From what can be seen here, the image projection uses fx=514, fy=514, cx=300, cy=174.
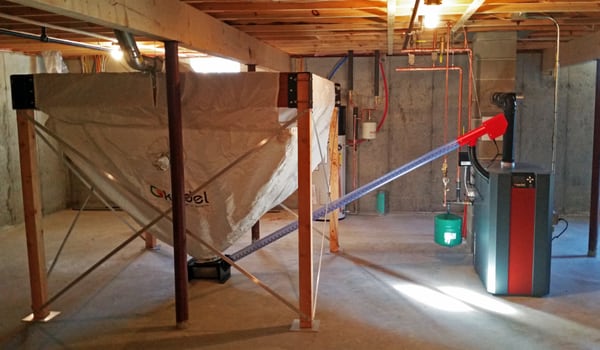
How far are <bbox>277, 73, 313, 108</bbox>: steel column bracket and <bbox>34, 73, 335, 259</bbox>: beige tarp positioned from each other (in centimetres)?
4

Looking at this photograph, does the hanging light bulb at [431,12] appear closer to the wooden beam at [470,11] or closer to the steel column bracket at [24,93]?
the wooden beam at [470,11]

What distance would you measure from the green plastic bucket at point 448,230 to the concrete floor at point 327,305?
16 centimetres

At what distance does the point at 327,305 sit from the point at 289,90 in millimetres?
1552

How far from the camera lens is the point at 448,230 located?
4.66 meters

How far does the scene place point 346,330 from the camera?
322 cm

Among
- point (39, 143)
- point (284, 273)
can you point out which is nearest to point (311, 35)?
point (284, 273)

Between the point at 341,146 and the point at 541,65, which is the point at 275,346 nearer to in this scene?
the point at 341,146

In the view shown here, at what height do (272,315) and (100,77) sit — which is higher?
(100,77)

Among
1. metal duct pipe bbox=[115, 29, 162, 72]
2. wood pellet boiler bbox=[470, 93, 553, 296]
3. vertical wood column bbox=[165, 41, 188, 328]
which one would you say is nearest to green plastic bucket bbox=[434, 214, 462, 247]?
wood pellet boiler bbox=[470, 93, 553, 296]

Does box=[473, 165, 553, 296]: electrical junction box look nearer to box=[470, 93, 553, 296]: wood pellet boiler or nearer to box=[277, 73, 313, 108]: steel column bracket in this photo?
box=[470, 93, 553, 296]: wood pellet boiler

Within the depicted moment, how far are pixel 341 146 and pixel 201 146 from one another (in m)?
3.29

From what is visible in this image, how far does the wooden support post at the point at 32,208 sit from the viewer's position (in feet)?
10.9

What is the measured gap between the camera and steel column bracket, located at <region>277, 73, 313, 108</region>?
3.04 metres

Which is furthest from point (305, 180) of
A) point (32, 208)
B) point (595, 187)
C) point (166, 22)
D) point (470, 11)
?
point (595, 187)
